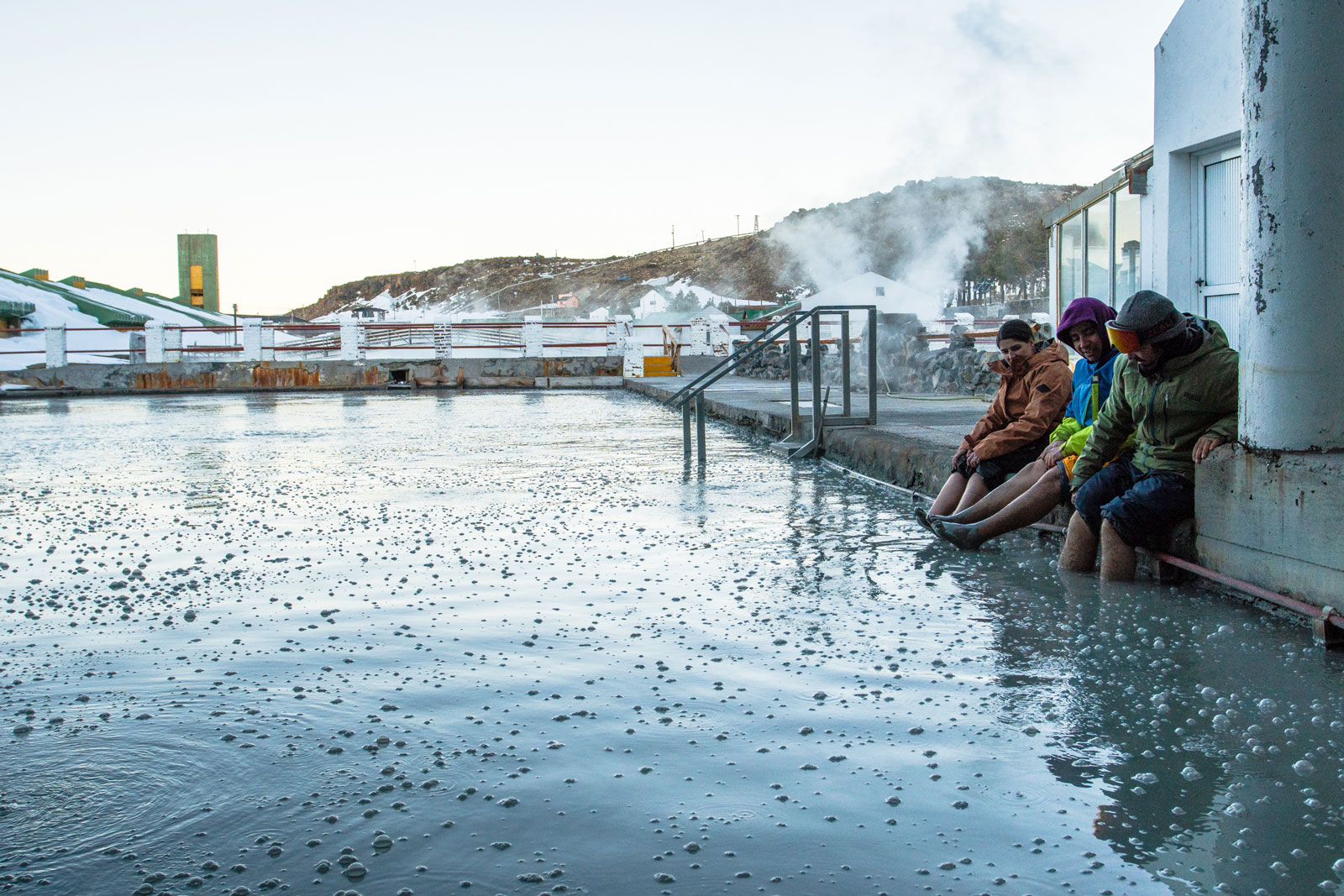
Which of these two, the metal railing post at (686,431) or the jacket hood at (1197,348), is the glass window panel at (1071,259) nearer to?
the metal railing post at (686,431)

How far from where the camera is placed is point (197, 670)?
11.3 feet

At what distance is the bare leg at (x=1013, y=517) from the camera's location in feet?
16.3

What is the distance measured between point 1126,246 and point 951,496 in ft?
17.9

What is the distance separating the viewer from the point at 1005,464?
5570 millimetres

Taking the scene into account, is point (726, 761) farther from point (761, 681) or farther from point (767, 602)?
point (767, 602)

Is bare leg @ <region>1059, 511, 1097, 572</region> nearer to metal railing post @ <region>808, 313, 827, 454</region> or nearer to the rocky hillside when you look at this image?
metal railing post @ <region>808, 313, 827, 454</region>

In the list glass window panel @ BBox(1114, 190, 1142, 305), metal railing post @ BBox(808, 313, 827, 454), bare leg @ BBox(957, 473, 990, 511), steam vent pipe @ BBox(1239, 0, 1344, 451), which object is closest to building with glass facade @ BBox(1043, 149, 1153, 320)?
glass window panel @ BBox(1114, 190, 1142, 305)

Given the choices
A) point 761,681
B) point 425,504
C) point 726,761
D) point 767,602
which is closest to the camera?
point 726,761

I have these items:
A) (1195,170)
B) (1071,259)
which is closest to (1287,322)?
(1195,170)

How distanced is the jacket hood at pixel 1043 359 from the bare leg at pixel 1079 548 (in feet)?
3.76

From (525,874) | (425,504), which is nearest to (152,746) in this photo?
(525,874)

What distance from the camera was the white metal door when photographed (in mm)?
7660

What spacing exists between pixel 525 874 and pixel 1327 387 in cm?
315

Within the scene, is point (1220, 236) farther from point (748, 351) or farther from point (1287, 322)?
point (1287, 322)
